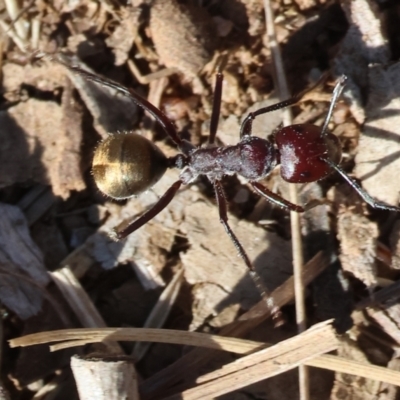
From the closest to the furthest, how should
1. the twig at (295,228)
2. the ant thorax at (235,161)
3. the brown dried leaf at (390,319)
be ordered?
1. the twig at (295,228)
2. the brown dried leaf at (390,319)
3. the ant thorax at (235,161)

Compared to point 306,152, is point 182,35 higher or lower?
higher

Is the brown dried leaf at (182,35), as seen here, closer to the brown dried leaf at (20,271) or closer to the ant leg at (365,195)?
the ant leg at (365,195)

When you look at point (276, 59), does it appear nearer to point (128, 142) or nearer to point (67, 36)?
point (128, 142)

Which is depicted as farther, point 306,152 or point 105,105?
point 105,105

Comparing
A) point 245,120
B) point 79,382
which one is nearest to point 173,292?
point 79,382

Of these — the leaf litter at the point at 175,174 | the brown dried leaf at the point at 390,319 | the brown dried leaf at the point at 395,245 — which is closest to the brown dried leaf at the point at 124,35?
the leaf litter at the point at 175,174

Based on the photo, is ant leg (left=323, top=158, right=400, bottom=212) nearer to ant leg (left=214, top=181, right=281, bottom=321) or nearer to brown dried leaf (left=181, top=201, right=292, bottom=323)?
brown dried leaf (left=181, top=201, right=292, bottom=323)

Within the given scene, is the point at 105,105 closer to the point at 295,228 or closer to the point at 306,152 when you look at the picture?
the point at 306,152

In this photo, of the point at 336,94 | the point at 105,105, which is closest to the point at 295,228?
the point at 336,94
